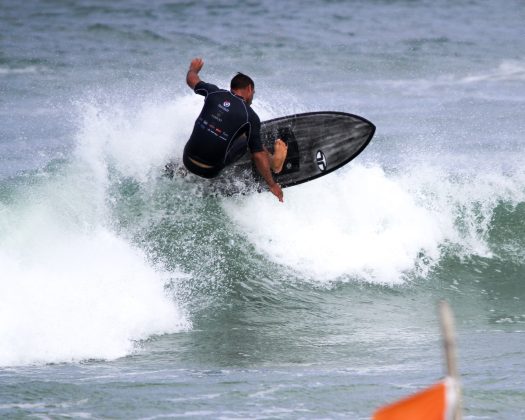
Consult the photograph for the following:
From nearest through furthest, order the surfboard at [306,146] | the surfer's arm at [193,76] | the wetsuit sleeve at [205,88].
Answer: the wetsuit sleeve at [205,88] < the surfer's arm at [193,76] < the surfboard at [306,146]

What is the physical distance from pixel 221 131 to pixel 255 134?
29 cm

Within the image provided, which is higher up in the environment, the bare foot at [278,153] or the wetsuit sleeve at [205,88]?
the wetsuit sleeve at [205,88]

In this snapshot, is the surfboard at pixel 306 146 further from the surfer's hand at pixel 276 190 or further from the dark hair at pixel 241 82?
the dark hair at pixel 241 82

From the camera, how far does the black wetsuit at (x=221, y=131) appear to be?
8117 mm

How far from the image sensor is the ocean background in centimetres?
641

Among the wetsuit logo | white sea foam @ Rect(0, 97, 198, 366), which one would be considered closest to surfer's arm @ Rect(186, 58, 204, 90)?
white sea foam @ Rect(0, 97, 198, 366)

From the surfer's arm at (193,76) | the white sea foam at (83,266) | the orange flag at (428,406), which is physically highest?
the surfer's arm at (193,76)

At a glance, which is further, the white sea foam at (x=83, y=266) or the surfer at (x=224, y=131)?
the surfer at (x=224, y=131)

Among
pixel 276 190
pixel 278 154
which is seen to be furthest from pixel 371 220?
pixel 276 190

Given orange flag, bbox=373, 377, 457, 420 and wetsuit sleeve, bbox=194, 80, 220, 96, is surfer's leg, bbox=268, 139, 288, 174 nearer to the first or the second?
wetsuit sleeve, bbox=194, 80, 220, 96

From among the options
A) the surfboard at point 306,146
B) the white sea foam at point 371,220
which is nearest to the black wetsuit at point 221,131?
the surfboard at point 306,146

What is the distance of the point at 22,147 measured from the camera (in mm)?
14156

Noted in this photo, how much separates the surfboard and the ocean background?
0.39 meters

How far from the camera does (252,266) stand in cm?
979
